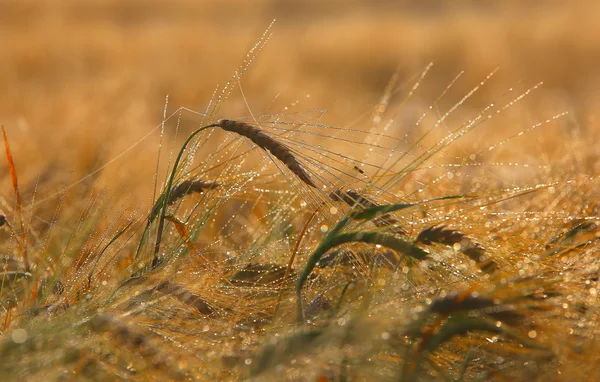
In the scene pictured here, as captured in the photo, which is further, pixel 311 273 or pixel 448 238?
pixel 311 273

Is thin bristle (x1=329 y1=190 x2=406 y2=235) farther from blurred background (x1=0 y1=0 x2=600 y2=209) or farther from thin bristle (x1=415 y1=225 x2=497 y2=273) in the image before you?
blurred background (x1=0 y1=0 x2=600 y2=209)

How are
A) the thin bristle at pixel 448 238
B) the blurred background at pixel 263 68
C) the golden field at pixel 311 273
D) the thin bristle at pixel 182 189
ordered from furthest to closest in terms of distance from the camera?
the blurred background at pixel 263 68 → the thin bristle at pixel 182 189 → the thin bristle at pixel 448 238 → the golden field at pixel 311 273

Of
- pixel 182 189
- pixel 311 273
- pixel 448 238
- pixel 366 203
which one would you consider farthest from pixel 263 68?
pixel 448 238

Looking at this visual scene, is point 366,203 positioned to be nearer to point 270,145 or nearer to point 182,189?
point 270,145

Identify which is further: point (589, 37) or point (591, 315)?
point (589, 37)

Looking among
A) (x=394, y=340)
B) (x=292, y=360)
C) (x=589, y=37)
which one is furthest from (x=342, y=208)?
(x=589, y=37)

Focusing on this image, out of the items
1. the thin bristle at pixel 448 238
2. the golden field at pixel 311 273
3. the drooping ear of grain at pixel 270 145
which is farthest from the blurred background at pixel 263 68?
the thin bristle at pixel 448 238

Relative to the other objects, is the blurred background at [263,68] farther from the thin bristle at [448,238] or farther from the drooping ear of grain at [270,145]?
the thin bristle at [448,238]

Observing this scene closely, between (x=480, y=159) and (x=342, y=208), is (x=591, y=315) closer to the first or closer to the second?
(x=342, y=208)

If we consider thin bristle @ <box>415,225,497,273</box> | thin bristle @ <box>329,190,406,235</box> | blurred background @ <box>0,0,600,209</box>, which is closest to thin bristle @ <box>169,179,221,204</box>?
thin bristle @ <box>329,190,406,235</box>
